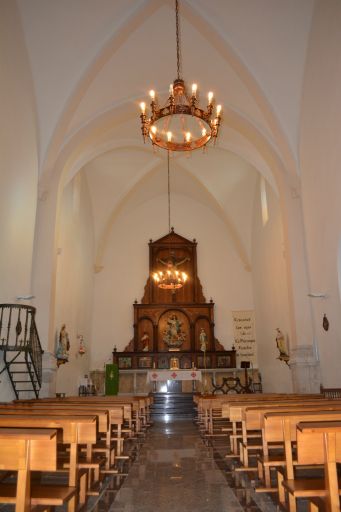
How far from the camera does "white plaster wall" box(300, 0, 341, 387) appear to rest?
863 centimetres

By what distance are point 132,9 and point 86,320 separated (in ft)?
36.5

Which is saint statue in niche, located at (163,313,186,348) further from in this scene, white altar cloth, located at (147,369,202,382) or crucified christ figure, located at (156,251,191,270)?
white altar cloth, located at (147,369,202,382)

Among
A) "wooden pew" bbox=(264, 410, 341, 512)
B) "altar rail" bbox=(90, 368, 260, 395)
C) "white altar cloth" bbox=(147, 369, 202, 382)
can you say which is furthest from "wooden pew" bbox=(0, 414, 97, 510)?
"altar rail" bbox=(90, 368, 260, 395)

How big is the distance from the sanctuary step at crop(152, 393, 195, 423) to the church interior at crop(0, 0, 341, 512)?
78 mm

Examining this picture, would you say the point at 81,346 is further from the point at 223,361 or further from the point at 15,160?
the point at 15,160

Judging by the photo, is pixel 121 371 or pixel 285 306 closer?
pixel 285 306

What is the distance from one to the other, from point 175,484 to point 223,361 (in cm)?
1356

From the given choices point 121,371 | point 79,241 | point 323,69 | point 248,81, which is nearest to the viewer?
point 323,69

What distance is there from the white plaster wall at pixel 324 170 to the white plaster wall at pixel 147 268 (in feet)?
26.8

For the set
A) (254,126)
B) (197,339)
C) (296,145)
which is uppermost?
Result: (254,126)

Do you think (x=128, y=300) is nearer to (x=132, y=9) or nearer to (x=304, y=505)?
(x=132, y=9)

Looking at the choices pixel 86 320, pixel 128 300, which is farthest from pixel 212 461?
pixel 128 300

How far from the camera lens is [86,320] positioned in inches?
671

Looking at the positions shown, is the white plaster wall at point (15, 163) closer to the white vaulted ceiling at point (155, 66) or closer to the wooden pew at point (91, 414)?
the white vaulted ceiling at point (155, 66)
